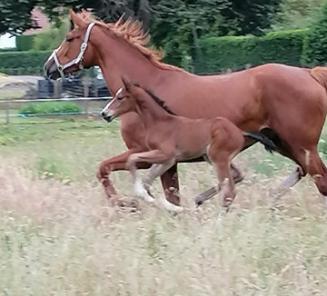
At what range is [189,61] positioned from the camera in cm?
3612

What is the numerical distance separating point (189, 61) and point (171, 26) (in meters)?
4.19

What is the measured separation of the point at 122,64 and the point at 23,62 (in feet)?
135

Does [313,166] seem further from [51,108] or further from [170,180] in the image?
[51,108]

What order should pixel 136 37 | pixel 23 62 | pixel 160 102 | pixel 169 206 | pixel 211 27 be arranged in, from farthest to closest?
pixel 23 62 < pixel 211 27 < pixel 136 37 < pixel 160 102 < pixel 169 206

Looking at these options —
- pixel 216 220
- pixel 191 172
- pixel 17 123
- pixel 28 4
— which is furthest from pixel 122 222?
pixel 28 4

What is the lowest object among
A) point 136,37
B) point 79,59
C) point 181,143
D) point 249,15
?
point 249,15

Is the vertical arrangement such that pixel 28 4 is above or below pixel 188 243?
below

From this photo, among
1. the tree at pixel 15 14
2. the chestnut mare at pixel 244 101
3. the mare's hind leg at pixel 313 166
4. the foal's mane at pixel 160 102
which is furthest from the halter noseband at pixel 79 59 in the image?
the tree at pixel 15 14

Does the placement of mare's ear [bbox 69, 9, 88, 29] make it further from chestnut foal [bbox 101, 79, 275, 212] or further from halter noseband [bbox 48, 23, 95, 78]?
chestnut foal [bbox 101, 79, 275, 212]

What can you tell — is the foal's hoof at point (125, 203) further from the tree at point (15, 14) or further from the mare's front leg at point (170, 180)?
the tree at point (15, 14)

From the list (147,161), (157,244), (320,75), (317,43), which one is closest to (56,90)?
(317,43)

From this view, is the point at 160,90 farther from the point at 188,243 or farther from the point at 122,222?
the point at 188,243

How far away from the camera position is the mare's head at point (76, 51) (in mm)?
10305

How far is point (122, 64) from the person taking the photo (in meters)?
10.0
